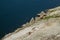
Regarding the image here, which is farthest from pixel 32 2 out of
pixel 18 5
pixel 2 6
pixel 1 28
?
pixel 1 28

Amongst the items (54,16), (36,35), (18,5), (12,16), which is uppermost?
(18,5)

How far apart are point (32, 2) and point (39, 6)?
19.6 ft

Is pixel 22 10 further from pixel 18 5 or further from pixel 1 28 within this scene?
pixel 1 28

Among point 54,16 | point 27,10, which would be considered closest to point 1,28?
point 27,10

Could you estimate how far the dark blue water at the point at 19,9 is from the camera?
49.2m

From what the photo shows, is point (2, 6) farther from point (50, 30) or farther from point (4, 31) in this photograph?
point (50, 30)

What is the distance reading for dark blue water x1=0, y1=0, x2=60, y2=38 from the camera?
161ft

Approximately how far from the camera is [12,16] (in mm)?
53375

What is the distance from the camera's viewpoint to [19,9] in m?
59.8

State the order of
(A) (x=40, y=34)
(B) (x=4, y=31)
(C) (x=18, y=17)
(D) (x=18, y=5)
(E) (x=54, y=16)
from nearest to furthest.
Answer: (A) (x=40, y=34)
(E) (x=54, y=16)
(B) (x=4, y=31)
(C) (x=18, y=17)
(D) (x=18, y=5)

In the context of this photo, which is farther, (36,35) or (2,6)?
(2,6)

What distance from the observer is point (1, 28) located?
43.6 metres

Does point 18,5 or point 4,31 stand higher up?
point 18,5

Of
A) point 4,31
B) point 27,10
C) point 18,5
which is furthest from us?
point 18,5
